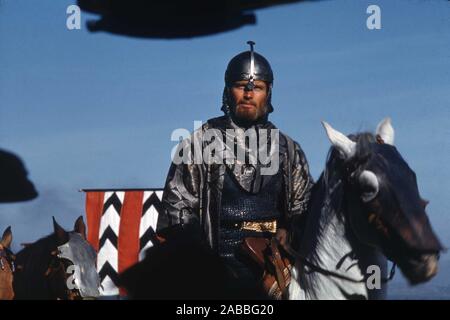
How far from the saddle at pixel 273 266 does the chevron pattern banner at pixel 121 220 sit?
5917 millimetres

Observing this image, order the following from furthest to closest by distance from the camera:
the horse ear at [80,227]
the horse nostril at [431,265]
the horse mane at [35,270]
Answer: the horse ear at [80,227] → the horse mane at [35,270] → the horse nostril at [431,265]

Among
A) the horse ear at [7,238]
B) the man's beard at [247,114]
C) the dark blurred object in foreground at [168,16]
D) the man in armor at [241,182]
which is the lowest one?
the horse ear at [7,238]

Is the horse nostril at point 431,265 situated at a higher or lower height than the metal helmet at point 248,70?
lower

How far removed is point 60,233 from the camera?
369 inches

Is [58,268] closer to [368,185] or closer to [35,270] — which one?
[35,270]

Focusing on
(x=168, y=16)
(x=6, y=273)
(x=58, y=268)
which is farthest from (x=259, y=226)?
(x=6, y=273)

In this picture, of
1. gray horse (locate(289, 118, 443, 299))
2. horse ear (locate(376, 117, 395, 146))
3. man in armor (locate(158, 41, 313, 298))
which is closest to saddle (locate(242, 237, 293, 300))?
gray horse (locate(289, 118, 443, 299))

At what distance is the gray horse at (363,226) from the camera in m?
5.46

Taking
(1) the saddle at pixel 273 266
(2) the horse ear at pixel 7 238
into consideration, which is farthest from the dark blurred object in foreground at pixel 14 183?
(1) the saddle at pixel 273 266

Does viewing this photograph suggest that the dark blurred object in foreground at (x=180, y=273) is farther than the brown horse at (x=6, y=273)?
No

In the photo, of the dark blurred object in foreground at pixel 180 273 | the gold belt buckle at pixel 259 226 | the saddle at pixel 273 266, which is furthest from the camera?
the gold belt buckle at pixel 259 226

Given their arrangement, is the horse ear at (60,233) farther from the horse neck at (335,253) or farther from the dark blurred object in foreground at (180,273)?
the horse neck at (335,253)
